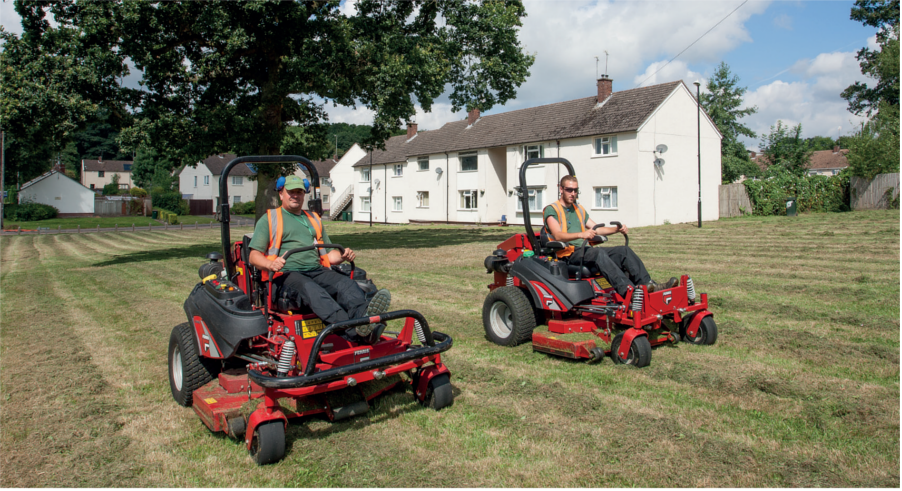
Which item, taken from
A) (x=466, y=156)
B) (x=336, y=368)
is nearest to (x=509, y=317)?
(x=336, y=368)

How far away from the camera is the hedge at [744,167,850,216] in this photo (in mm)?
29750

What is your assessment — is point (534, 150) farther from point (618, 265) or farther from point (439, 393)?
point (439, 393)

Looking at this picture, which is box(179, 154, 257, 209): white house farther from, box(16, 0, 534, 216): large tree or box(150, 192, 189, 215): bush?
box(16, 0, 534, 216): large tree

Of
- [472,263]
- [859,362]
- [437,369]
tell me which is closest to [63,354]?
[437,369]

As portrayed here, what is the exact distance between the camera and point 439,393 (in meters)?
4.76

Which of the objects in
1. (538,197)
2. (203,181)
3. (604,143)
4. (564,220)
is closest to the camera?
(564,220)

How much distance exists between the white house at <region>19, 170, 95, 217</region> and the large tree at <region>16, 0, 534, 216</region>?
5262 cm

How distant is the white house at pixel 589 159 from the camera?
30.0 m

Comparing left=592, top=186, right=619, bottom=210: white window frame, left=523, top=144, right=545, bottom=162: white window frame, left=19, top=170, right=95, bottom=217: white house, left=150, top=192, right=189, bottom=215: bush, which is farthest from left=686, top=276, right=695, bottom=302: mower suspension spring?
left=19, top=170, right=95, bottom=217: white house

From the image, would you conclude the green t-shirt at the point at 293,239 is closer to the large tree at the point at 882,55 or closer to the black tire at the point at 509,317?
the black tire at the point at 509,317

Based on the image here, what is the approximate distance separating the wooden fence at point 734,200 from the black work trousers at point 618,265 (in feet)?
94.8

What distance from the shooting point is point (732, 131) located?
1956 inches

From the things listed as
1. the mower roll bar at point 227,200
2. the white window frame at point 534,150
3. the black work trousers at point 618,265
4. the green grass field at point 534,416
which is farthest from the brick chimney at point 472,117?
the mower roll bar at point 227,200

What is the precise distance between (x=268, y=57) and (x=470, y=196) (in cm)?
2211
